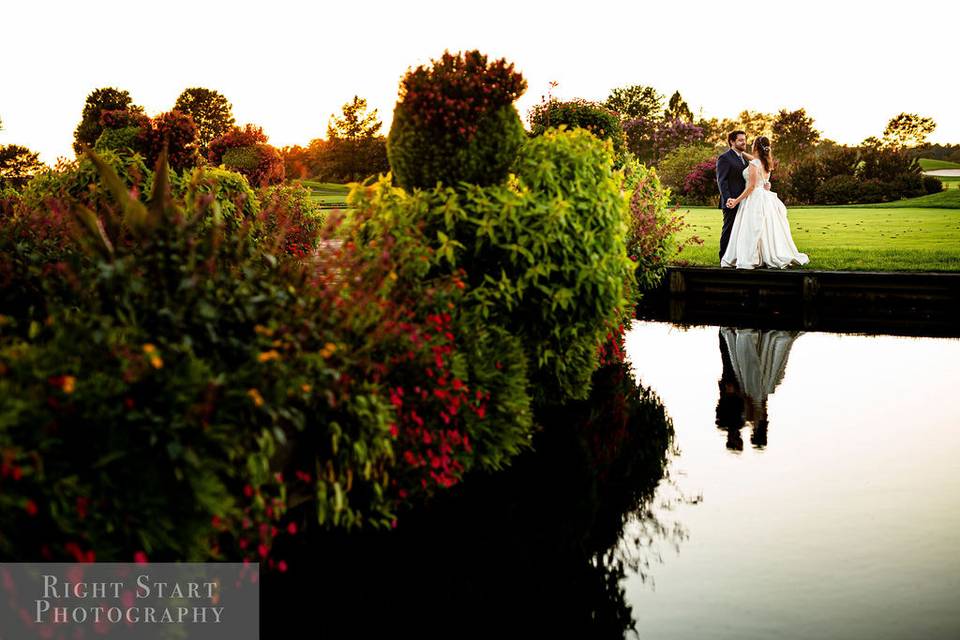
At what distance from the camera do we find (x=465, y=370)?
6012 millimetres

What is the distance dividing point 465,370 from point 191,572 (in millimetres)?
2358

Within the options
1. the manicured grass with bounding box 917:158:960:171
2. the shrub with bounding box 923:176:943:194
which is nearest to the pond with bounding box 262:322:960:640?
the shrub with bounding box 923:176:943:194

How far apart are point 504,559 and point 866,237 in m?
22.0

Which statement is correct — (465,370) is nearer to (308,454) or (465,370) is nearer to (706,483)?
(308,454)

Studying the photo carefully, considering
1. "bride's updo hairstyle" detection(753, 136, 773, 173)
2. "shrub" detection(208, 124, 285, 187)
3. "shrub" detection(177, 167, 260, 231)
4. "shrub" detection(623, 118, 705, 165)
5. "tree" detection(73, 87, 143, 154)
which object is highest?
"tree" detection(73, 87, 143, 154)

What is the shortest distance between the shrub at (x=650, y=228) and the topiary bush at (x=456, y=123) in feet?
22.4

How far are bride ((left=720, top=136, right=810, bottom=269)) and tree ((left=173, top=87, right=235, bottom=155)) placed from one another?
7157 cm

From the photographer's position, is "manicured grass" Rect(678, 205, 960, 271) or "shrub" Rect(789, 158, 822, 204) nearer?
"manicured grass" Rect(678, 205, 960, 271)

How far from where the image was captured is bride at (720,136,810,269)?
695 inches

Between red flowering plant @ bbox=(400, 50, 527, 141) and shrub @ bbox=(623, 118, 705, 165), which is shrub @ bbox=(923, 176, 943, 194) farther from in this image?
red flowering plant @ bbox=(400, 50, 527, 141)

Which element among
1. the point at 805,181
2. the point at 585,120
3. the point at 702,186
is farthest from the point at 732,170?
the point at 805,181

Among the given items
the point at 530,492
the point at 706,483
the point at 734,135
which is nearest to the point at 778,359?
the point at 706,483

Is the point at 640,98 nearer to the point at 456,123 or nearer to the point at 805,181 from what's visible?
the point at 805,181

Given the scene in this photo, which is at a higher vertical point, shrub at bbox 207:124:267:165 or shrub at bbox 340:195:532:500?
shrub at bbox 207:124:267:165
